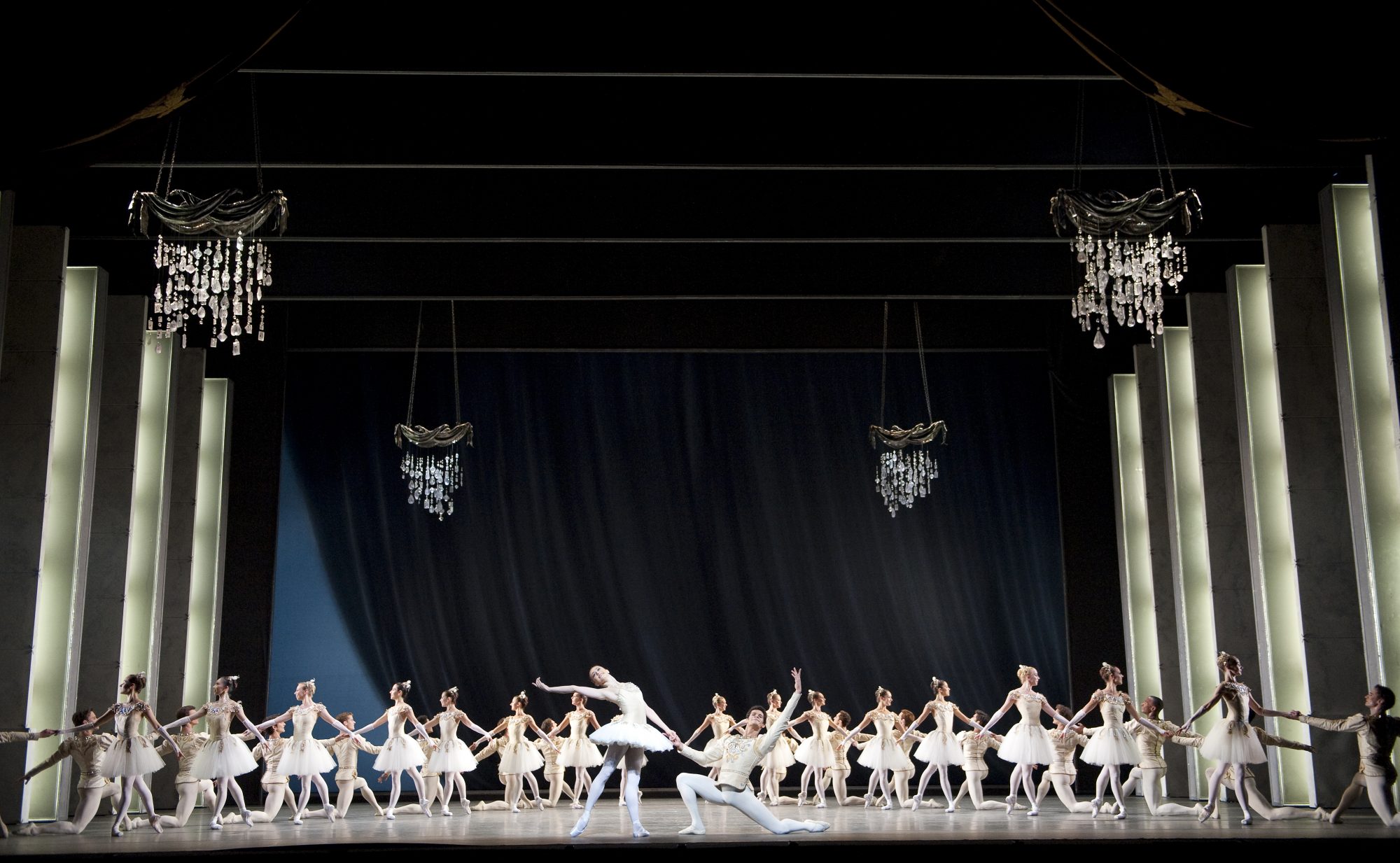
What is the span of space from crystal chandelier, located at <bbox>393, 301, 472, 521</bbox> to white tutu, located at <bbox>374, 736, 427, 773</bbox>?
2.95m

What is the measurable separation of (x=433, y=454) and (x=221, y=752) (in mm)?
6100

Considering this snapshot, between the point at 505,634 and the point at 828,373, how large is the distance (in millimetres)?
5206

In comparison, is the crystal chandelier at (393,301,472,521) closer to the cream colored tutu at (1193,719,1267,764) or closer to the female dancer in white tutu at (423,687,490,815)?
the female dancer in white tutu at (423,687,490,815)

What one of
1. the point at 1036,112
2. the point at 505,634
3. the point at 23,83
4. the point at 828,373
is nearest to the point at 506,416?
the point at 505,634

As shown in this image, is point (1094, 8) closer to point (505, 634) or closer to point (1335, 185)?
point (1335, 185)

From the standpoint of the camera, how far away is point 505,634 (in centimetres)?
1616

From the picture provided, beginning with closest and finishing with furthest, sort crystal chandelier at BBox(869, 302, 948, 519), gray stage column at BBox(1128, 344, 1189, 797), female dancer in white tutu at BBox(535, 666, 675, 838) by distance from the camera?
female dancer in white tutu at BBox(535, 666, 675, 838), gray stage column at BBox(1128, 344, 1189, 797), crystal chandelier at BBox(869, 302, 948, 519)

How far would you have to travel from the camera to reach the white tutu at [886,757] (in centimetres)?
1245

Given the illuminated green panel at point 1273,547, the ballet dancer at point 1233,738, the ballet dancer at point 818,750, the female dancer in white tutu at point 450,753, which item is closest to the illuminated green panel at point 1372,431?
the ballet dancer at point 1233,738

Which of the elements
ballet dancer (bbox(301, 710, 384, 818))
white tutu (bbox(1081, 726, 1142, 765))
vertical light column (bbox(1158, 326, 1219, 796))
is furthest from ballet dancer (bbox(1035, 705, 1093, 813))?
ballet dancer (bbox(301, 710, 384, 818))

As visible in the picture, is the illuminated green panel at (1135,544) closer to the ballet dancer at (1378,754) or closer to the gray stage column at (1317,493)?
the gray stage column at (1317,493)

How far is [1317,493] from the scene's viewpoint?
10922 millimetres

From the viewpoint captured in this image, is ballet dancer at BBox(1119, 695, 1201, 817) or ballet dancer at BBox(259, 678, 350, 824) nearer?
ballet dancer at BBox(1119, 695, 1201, 817)

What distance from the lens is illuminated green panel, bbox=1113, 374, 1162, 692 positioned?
14789 millimetres
